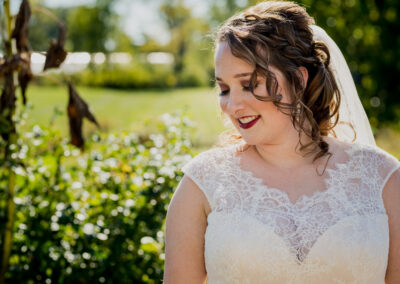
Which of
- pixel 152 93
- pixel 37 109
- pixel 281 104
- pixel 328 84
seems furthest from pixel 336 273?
pixel 152 93

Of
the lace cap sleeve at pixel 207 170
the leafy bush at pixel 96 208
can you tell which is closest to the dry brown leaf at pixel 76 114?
the leafy bush at pixel 96 208

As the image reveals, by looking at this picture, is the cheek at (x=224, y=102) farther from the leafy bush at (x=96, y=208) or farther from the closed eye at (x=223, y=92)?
the leafy bush at (x=96, y=208)

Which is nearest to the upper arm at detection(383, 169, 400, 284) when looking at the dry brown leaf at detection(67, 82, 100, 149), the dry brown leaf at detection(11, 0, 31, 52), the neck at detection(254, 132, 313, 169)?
the neck at detection(254, 132, 313, 169)

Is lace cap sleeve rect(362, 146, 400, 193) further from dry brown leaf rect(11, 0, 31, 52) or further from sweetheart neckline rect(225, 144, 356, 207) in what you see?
dry brown leaf rect(11, 0, 31, 52)

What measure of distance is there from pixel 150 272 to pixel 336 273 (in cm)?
126

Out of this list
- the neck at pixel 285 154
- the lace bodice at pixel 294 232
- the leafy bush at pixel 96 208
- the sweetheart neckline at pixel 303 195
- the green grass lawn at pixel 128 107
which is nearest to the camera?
the lace bodice at pixel 294 232

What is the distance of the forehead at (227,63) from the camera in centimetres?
188

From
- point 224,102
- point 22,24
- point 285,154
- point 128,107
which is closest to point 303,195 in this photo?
point 285,154

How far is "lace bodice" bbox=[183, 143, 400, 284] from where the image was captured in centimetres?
180

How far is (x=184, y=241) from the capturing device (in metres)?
1.90

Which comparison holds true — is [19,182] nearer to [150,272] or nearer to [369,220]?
[150,272]

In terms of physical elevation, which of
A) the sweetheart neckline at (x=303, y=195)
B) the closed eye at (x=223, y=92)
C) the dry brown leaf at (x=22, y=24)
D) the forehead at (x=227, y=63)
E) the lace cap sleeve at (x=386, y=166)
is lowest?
the sweetheart neckline at (x=303, y=195)

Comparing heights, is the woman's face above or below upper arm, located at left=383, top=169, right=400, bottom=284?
above

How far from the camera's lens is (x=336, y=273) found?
5.96ft
